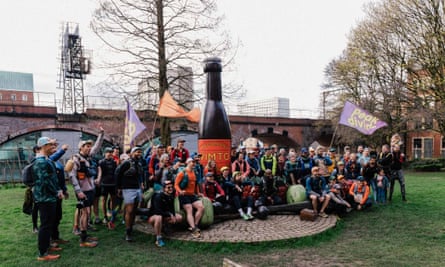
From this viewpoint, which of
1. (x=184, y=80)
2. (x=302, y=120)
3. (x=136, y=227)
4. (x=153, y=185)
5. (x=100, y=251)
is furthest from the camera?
(x=302, y=120)

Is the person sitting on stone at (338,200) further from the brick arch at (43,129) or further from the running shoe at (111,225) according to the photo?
the brick arch at (43,129)

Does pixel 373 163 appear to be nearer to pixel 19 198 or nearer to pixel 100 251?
pixel 100 251

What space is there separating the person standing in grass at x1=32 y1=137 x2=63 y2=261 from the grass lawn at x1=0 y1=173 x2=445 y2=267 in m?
0.43

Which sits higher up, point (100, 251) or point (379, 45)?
point (379, 45)

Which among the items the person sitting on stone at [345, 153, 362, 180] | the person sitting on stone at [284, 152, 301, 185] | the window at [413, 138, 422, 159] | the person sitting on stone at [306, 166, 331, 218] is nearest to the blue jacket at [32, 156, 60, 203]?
the person sitting on stone at [306, 166, 331, 218]

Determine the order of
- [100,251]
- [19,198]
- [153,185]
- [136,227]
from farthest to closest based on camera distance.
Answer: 1. [19,198]
2. [153,185]
3. [136,227]
4. [100,251]

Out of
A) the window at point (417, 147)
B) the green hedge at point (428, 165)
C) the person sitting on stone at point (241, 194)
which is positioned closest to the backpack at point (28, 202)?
the person sitting on stone at point (241, 194)

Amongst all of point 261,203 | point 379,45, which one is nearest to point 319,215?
point 261,203

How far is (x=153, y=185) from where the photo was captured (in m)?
9.16

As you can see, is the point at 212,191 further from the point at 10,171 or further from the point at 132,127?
the point at 10,171

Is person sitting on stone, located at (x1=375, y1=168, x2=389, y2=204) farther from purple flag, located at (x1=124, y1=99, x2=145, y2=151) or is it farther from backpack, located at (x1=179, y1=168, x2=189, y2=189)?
purple flag, located at (x1=124, y1=99, x2=145, y2=151)

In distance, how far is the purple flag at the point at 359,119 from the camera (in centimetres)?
1125

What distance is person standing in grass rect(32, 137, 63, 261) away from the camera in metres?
5.65

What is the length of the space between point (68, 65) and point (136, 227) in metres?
32.3
